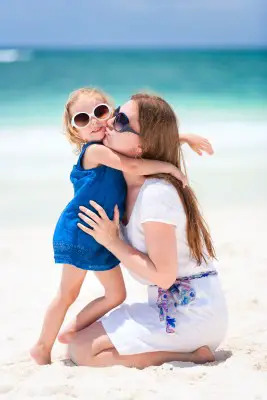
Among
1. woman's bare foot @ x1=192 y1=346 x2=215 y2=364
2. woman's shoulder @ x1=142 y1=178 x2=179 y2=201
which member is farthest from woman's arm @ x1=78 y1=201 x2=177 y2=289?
woman's bare foot @ x1=192 y1=346 x2=215 y2=364

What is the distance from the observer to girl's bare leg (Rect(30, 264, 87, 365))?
3371mm

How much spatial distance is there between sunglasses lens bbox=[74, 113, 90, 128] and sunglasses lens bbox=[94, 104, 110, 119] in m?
0.05

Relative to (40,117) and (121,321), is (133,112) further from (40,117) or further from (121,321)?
(40,117)

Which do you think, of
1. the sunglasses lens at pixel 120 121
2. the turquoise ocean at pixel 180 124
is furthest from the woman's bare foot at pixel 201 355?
the turquoise ocean at pixel 180 124

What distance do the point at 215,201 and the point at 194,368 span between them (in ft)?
15.1

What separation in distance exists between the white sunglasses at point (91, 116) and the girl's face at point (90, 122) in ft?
0.05

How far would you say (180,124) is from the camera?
50.2 ft

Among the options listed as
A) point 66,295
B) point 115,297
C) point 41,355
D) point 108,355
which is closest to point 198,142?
point 115,297

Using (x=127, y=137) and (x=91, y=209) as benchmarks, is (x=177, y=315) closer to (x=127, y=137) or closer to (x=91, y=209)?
(x=91, y=209)

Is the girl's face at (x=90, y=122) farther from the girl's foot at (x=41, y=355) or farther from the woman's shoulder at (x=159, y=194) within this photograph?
the girl's foot at (x=41, y=355)

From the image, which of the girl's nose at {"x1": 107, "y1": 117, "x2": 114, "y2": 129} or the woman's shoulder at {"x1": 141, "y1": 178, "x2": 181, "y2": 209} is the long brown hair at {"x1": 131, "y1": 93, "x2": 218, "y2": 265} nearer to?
the woman's shoulder at {"x1": 141, "y1": 178, "x2": 181, "y2": 209}

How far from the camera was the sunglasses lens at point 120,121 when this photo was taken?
123 inches

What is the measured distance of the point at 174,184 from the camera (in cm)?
315

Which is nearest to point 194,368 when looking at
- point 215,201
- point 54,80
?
point 215,201
